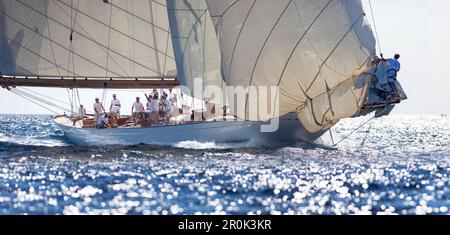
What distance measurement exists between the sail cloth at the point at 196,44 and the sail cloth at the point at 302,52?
4.60 metres

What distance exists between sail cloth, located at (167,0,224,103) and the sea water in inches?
107

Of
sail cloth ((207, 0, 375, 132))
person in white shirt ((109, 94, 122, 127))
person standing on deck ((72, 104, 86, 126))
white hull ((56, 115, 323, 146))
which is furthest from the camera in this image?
person standing on deck ((72, 104, 86, 126))

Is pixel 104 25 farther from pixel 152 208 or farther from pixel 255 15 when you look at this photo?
pixel 152 208

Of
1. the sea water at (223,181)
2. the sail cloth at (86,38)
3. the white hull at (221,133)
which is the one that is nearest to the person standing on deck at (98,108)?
the sail cloth at (86,38)

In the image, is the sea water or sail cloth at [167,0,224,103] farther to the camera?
sail cloth at [167,0,224,103]

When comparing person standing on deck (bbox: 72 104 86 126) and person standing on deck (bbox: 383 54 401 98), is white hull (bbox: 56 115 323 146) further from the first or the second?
person standing on deck (bbox: 72 104 86 126)

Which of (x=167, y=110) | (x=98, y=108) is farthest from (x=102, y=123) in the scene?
(x=167, y=110)

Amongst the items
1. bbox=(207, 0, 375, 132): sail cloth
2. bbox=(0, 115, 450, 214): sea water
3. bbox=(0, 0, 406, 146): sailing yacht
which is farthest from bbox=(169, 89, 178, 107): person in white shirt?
bbox=(207, 0, 375, 132): sail cloth

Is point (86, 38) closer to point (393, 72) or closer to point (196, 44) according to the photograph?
point (196, 44)

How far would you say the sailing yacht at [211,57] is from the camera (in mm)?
24328

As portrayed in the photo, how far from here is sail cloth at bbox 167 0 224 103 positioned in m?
31.5

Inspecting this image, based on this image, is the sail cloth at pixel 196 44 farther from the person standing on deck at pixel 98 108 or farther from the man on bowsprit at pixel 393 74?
the person standing on deck at pixel 98 108
